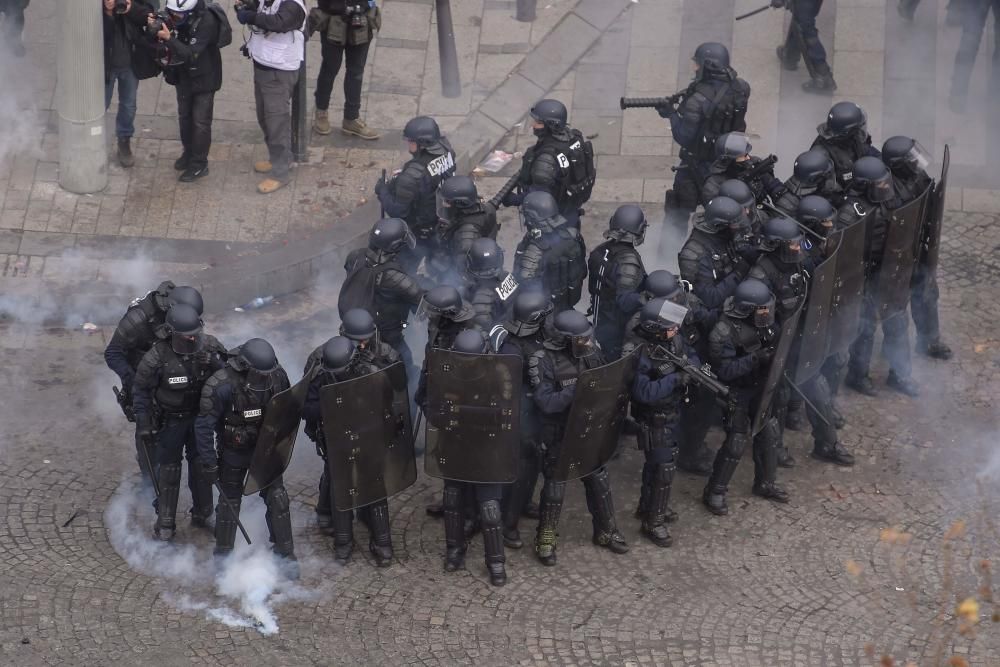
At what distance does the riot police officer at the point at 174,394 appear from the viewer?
9758 millimetres

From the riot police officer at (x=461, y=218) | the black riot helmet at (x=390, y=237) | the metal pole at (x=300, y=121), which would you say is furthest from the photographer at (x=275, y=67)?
the black riot helmet at (x=390, y=237)

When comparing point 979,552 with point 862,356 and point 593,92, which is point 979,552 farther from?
point 593,92

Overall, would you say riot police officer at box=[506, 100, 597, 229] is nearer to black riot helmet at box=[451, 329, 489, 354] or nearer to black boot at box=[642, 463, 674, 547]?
black riot helmet at box=[451, 329, 489, 354]

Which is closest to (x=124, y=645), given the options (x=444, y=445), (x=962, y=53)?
(x=444, y=445)

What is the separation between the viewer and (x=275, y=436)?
32.0ft

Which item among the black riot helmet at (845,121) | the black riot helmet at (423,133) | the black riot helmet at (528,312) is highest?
the black riot helmet at (845,121)

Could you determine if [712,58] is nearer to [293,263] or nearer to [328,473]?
[293,263]

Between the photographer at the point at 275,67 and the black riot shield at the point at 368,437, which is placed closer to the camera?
the black riot shield at the point at 368,437

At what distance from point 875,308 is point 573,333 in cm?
277

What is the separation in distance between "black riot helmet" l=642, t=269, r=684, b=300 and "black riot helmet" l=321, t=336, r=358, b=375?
1.93 metres

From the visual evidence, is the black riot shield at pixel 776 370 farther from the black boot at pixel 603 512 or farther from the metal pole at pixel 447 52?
the metal pole at pixel 447 52

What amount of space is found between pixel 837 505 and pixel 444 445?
2657 mm

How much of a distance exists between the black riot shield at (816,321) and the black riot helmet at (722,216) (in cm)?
60

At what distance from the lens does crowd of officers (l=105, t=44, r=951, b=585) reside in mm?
9875
